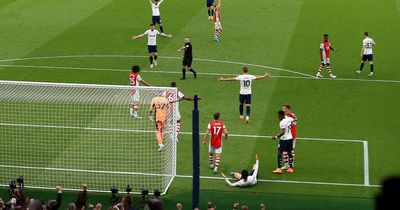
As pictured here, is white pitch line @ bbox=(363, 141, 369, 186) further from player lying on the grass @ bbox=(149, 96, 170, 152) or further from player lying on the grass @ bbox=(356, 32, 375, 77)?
player lying on the grass @ bbox=(356, 32, 375, 77)

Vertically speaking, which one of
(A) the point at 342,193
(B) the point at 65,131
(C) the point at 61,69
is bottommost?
(A) the point at 342,193

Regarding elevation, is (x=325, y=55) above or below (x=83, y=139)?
above

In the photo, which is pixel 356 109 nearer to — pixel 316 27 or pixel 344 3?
pixel 316 27

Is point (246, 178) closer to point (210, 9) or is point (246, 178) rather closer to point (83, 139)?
point (83, 139)

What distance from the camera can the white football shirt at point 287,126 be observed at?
804 inches

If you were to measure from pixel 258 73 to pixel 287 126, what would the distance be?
11.6 metres

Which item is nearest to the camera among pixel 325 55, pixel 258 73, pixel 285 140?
pixel 285 140

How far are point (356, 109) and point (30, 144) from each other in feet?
38.5

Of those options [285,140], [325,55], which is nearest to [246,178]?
[285,140]

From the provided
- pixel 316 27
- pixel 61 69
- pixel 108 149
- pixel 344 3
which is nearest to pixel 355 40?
pixel 316 27

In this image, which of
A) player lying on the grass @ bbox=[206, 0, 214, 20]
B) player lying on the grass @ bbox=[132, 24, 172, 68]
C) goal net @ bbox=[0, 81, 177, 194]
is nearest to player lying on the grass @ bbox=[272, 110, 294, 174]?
goal net @ bbox=[0, 81, 177, 194]

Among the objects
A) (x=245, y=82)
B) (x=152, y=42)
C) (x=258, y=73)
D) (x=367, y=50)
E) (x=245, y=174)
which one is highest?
(x=152, y=42)

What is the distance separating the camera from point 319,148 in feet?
76.2

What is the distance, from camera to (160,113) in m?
21.2
